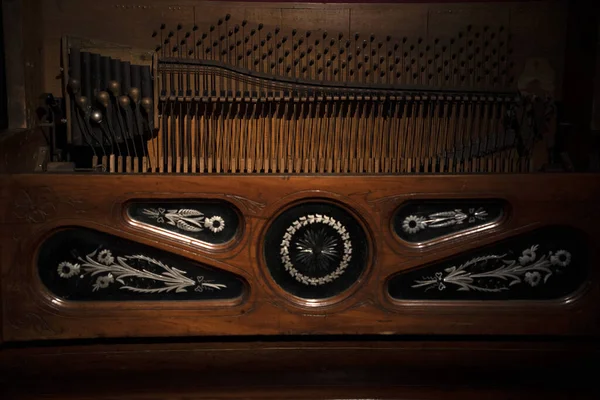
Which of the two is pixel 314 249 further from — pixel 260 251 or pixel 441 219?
pixel 441 219

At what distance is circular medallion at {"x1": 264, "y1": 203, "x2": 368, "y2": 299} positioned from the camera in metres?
2.32

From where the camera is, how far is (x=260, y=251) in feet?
7.60

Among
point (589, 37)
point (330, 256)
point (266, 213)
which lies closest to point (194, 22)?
point (266, 213)

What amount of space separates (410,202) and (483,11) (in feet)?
3.34

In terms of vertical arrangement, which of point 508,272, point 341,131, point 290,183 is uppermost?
point 341,131

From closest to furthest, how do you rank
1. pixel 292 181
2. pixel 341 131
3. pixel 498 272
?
pixel 292 181 < pixel 498 272 < pixel 341 131

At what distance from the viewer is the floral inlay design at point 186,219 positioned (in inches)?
90.4

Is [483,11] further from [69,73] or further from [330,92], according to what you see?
[69,73]

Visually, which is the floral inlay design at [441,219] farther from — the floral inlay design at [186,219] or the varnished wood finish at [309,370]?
the floral inlay design at [186,219]

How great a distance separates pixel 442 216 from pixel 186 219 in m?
0.99

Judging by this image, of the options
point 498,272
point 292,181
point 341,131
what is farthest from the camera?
point 341,131

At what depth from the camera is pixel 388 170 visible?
8.13ft

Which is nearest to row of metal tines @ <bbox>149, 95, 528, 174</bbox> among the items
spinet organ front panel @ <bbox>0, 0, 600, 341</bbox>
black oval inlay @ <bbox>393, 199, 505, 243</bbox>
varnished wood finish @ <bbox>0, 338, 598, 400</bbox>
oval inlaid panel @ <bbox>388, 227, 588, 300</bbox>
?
spinet organ front panel @ <bbox>0, 0, 600, 341</bbox>

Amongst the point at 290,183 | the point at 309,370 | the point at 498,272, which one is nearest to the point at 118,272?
the point at 290,183
